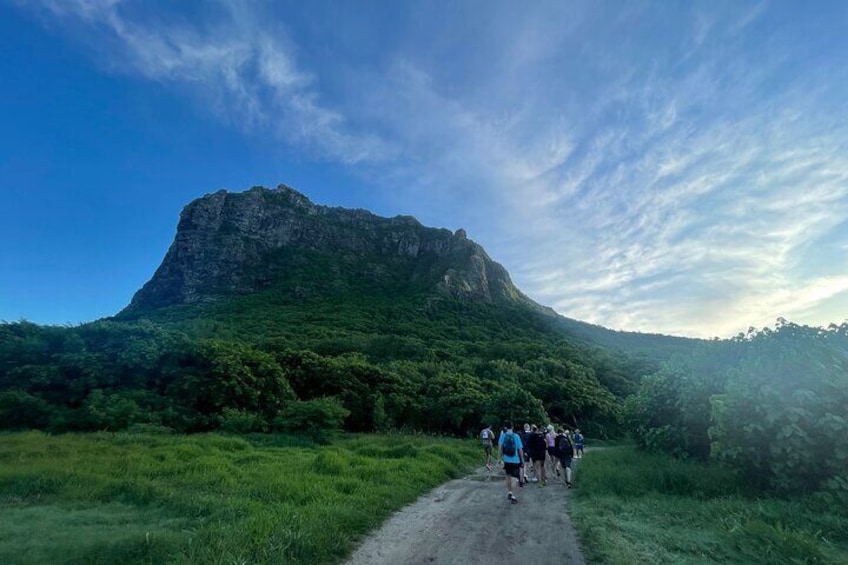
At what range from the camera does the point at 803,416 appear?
885cm

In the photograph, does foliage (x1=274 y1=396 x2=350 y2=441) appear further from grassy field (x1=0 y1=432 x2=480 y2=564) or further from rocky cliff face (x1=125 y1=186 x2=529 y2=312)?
rocky cliff face (x1=125 y1=186 x2=529 y2=312)

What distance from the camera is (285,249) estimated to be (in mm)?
106812

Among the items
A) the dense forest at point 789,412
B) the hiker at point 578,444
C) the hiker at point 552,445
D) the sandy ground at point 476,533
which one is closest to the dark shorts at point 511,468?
the sandy ground at point 476,533

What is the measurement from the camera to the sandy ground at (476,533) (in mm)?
6453

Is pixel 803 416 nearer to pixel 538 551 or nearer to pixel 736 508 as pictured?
pixel 736 508

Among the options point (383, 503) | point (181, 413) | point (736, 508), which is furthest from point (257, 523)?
point (181, 413)

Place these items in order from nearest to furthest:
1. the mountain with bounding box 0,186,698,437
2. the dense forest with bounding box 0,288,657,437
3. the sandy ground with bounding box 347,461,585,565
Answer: the sandy ground with bounding box 347,461,585,565, the dense forest with bounding box 0,288,657,437, the mountain with bounding box 0,186,698,437

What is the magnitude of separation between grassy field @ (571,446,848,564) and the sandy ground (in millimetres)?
485

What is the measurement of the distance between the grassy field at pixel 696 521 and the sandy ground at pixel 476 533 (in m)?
0.49

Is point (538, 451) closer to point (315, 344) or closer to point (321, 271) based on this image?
point (315, 344)

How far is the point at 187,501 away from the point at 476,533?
587 cm

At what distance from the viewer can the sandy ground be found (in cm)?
645

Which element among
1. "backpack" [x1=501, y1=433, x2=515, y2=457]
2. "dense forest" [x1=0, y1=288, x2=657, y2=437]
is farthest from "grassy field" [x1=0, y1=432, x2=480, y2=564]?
"dense forest" [x1=0, y1=288, x2=657, y2=437]

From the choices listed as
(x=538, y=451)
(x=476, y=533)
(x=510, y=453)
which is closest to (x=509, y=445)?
(x=510, y=453)
